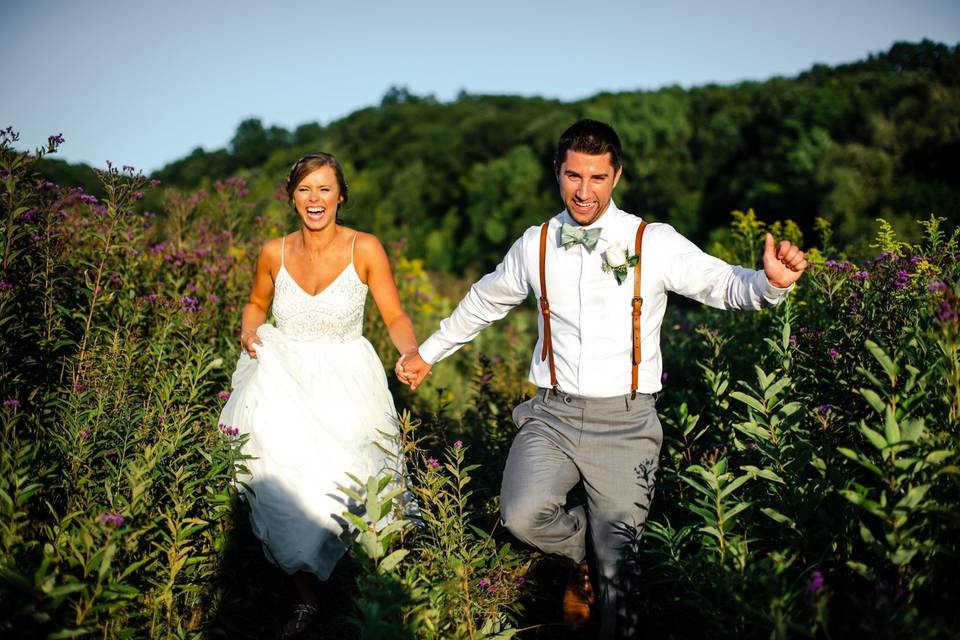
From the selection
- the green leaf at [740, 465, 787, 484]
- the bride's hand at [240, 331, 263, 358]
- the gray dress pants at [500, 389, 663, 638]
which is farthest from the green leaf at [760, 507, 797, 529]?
the bride's hand at [240, 331, 263, 358]

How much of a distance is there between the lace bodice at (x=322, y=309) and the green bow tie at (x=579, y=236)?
4.67 ft

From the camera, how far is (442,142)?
4809cm

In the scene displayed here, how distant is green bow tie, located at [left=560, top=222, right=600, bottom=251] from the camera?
3.36m

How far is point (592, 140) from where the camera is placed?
3395mm

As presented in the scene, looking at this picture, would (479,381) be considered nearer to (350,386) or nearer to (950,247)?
(350,386)

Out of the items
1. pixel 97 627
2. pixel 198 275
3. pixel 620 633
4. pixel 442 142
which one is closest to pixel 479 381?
pixel 620 633

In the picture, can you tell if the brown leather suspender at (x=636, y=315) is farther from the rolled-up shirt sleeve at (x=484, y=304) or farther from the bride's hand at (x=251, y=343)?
the bride's hand at (x=251, y=343)

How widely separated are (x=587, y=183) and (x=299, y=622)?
2.59 m

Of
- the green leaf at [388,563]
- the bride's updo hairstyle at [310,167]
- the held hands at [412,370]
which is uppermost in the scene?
the bride's updo hairstyle at [310,167]

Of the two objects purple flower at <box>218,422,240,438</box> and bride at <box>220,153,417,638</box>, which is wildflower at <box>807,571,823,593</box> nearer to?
bride at <box>220,153,417,638</box>

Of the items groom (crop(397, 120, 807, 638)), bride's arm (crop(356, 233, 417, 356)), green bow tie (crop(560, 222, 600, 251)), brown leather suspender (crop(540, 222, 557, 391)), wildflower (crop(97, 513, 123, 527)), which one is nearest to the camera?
wildflower (crop(97, 513, 123, 527))

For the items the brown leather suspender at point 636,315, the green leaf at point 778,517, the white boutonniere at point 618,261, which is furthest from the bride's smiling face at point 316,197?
the green leaf at point 778,517

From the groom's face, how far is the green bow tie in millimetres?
113

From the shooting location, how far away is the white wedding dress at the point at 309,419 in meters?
3.42
